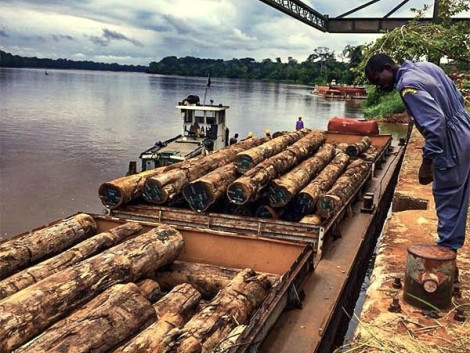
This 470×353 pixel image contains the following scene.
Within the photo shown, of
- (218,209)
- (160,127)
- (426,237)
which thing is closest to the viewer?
(426,237)

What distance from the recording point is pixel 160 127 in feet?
126

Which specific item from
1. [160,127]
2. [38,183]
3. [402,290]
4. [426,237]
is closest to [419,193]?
[426,237]

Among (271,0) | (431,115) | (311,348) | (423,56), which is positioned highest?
(271,0)

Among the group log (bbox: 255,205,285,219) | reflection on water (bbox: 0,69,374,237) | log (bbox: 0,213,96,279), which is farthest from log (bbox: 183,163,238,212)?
reflection on water (bbox: 0,69,374,237)

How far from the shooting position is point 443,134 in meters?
3.33

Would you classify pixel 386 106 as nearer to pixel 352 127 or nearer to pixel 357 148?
pixel 352 127

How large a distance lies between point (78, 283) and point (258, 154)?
4.31m

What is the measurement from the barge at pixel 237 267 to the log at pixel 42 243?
0.03m

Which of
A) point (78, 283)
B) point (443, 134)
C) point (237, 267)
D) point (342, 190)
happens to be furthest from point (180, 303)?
point (342, 190)

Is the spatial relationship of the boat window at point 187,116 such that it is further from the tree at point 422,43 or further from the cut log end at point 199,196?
the cut log end at point 199,196

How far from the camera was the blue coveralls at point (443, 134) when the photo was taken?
3.31 m

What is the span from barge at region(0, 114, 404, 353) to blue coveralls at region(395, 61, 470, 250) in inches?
61.1

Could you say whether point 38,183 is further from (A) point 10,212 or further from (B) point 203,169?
(B) point 203,169

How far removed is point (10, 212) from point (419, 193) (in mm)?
14071
